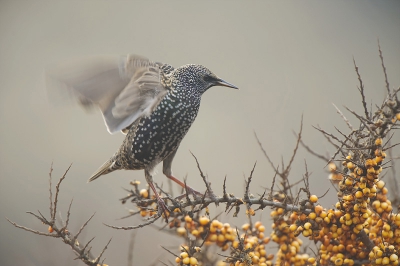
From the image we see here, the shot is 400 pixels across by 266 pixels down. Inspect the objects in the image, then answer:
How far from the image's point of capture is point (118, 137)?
29.1ft

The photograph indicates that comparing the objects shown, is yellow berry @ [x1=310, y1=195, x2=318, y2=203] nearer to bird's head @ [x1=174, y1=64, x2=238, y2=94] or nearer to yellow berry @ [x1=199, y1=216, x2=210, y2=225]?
yellow berry @ [x1=199, y1=216, x2=210, y2=225]

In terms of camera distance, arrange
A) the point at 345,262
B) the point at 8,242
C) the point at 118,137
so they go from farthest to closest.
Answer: the point at 118,137 < the point at 8,242 < the point at 345,262

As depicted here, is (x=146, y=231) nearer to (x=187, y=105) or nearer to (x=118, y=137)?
(x=118, y=137)

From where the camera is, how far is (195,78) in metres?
3.37

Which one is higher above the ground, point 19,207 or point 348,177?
point 19,207

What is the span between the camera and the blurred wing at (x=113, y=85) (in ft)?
10.1

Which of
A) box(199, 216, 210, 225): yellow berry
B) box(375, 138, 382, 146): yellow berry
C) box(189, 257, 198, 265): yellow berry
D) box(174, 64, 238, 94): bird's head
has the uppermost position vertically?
box(174, 64, 238, 94): bird's head

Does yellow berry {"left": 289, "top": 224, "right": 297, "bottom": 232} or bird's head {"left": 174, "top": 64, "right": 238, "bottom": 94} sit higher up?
bird's head {"left": 174, "top": 64, "right": 238, "bottom": 94}

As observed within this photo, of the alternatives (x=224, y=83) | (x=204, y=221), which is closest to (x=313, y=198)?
(x=204, y=221)

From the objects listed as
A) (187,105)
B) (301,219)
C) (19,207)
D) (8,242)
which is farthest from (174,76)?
(19,207)

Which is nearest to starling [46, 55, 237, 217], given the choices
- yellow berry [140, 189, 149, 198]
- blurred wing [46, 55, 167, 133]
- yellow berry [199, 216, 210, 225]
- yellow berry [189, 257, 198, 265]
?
blurred wing [46, 55, 167, 133]

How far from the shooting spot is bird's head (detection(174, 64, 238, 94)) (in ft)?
11.0

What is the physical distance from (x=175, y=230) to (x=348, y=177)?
1.08m

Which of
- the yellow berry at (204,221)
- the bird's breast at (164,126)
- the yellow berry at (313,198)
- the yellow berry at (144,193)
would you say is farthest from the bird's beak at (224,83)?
the yellow berry at (313,198)
